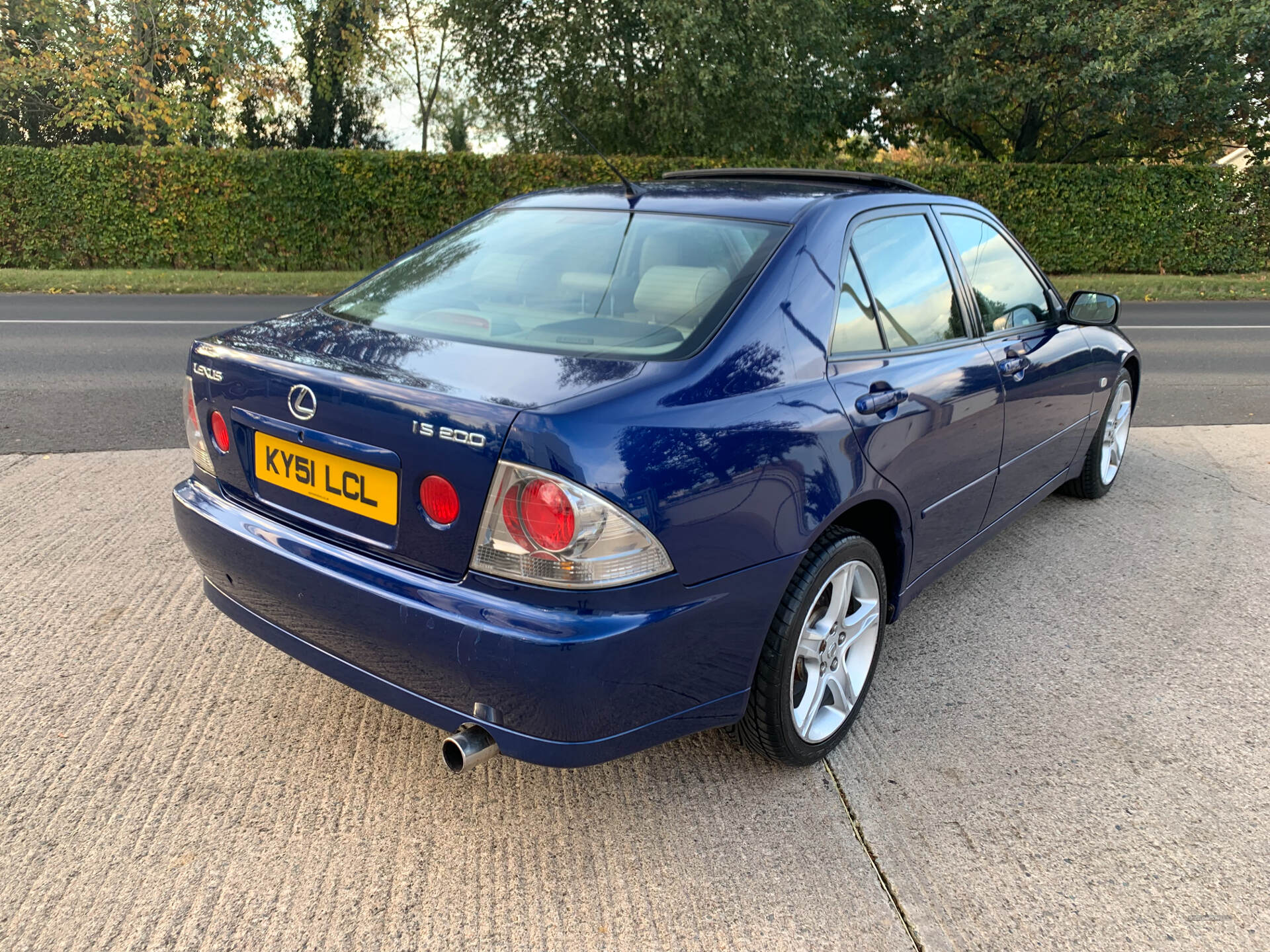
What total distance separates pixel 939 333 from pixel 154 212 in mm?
17276

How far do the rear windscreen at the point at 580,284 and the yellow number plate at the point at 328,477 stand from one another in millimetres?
467

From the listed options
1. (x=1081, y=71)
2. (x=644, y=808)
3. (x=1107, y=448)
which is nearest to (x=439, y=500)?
(x=644, y=808)

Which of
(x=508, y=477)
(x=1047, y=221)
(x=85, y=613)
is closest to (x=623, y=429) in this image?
(x=508, y=477)

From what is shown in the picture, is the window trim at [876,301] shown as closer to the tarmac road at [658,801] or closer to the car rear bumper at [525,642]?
the car rear bumper at [525,642]

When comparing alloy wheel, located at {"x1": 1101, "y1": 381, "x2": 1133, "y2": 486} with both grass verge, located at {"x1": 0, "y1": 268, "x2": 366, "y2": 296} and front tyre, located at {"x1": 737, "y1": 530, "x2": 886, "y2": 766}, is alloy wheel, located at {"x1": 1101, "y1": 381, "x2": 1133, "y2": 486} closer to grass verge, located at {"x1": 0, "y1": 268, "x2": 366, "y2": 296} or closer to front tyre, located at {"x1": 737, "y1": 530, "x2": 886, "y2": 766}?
front tyre, located at {"x1": 737, "y1": 530, "x2": 886, "y2": 766}

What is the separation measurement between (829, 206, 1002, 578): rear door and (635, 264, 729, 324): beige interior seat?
0.38 m

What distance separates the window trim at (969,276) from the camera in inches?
140

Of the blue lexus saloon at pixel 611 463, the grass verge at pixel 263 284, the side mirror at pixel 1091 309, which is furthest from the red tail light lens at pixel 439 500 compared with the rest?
→ the grass verge at pixel 263 284

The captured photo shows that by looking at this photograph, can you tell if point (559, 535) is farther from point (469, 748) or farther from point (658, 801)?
point (658, 801)

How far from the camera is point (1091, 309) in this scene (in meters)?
4.33

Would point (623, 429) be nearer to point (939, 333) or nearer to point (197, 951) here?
point (197, 951)

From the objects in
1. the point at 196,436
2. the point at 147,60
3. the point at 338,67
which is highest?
the point at 338,67

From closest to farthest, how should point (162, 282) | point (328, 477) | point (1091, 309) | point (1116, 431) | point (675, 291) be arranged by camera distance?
1. point (328, 477)
2. point (675, 291)
3. point (1091, 309)
4. point (1116, 431)
5. point (162, 282)

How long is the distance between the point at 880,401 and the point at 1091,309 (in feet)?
7.01
